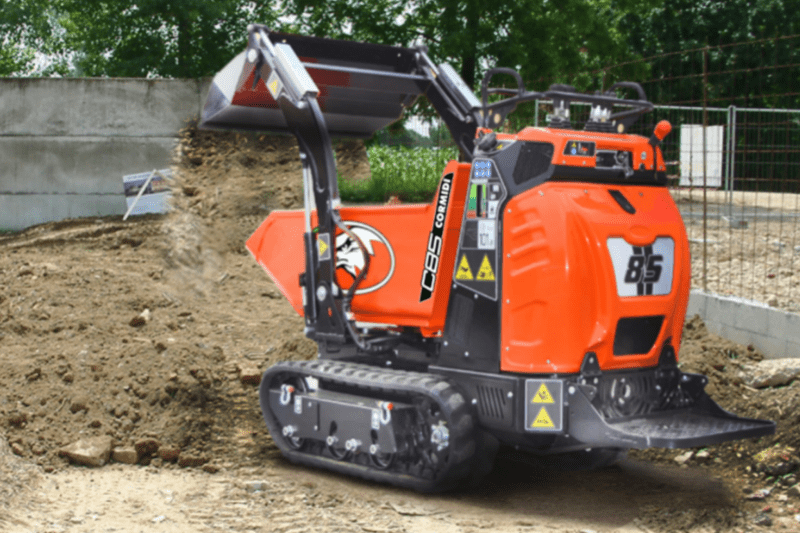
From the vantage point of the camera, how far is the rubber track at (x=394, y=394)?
488 centimetres

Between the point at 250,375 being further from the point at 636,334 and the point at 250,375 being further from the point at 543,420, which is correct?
the point at 636,334

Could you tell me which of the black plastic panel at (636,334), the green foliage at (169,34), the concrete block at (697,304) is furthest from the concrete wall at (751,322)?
the green foliage at (169,34)

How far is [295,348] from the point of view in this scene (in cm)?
799

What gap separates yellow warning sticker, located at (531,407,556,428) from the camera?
4680mm

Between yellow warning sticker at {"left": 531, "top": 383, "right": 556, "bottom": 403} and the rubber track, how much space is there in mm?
413

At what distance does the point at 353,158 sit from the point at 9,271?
17.7 ft

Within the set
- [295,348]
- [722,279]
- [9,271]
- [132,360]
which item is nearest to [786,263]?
[722,279]

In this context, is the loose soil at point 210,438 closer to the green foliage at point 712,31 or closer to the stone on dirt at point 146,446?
the stone on dirt at point 146,446

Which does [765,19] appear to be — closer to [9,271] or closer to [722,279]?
[722,279]

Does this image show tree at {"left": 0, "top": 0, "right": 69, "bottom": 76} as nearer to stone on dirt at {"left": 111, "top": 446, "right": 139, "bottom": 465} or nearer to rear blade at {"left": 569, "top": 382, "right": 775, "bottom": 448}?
stone on dirt at {"left": 111, "top": 446, "right": 139, "bottom": 465}

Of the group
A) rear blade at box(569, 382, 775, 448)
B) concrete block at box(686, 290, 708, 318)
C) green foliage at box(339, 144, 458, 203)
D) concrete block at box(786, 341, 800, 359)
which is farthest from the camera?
green foliage at box(339, 144, 458, 203)

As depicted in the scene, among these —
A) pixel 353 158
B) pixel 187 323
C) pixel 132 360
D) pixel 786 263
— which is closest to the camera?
pixel 132 360

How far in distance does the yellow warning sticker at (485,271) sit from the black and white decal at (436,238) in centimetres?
33

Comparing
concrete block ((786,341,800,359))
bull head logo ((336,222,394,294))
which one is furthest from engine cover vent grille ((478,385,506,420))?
concrete block ((786,341,800,359))
